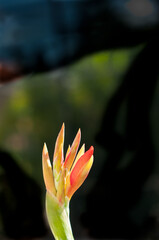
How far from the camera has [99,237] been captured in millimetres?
1788

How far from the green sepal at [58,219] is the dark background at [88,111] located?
127 centimetres

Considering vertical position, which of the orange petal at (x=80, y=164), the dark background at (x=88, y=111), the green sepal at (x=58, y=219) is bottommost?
the green sepal at (x=58, y=219)

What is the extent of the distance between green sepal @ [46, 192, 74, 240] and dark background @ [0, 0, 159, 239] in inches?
50.1

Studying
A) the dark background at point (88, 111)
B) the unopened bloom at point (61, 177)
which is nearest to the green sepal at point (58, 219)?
the unopened bloom at point (61, 177)

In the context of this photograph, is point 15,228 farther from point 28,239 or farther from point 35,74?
point 35,74

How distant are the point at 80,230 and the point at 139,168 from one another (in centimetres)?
39

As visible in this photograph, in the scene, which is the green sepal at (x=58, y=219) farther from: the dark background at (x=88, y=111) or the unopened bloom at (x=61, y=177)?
the dark background at (x=88, y=111)

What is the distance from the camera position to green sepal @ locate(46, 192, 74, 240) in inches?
16.3

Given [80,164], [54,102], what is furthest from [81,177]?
[54,102]

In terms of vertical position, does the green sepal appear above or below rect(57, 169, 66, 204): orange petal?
below

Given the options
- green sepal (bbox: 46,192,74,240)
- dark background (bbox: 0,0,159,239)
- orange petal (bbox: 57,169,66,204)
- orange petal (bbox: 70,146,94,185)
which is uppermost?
dark background (bbox: 0,0,159,239)

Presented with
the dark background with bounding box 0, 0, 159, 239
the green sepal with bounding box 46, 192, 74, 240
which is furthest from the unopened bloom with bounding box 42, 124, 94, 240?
the dark background with bounding box 0, 0, 159, 239

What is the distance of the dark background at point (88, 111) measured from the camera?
1.69 meters

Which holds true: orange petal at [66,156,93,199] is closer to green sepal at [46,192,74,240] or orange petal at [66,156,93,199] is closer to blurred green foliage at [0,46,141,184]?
green sepal at [46,192,74,240]
